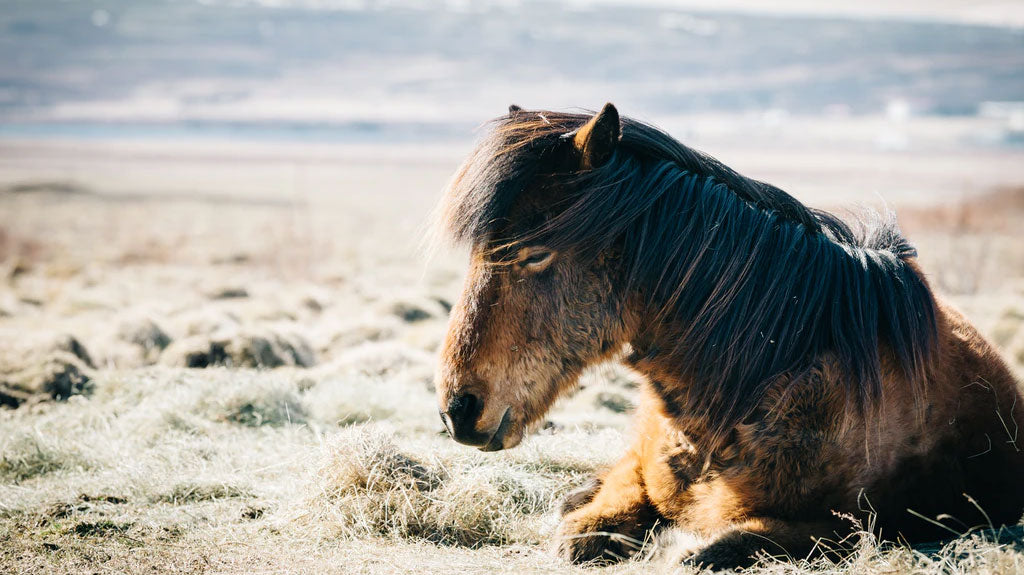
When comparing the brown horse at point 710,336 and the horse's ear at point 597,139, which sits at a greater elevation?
the horse's ear at point 597,139

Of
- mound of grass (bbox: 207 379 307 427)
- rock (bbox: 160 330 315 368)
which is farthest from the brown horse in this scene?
rock (bbox: 160 330 315 368)

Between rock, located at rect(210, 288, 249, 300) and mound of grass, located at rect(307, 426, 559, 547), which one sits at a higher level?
mound of grass, located at rect(307, 426, 559, 547)

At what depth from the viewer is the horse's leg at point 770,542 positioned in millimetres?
3012

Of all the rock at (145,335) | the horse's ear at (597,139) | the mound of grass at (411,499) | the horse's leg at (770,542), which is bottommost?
the rock at (145,335)

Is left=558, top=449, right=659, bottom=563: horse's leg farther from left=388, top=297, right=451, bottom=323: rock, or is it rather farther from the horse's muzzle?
left=388, top=297, right=451, bottom=323: rock

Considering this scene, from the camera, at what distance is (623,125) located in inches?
125

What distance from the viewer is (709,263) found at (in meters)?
3.11

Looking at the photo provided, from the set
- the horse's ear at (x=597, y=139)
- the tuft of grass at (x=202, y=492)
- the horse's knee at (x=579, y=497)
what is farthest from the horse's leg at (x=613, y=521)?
the tuft of grass at (x=202, y=492)

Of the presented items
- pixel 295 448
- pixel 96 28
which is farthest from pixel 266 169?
pixel 96 28

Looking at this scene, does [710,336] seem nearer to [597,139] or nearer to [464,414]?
[597,139]

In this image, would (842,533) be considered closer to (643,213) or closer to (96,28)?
(643,213)

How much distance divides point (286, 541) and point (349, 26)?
198540 mm

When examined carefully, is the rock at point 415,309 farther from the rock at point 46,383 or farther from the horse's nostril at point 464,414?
the horse's nostril at point 464,414

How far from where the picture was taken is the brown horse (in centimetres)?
299
